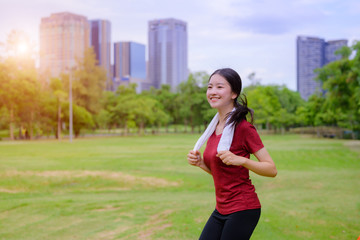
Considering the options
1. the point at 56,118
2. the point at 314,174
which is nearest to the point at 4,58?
the point at 56,118

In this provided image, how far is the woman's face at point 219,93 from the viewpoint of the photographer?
110 inches

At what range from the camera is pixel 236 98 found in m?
2.88

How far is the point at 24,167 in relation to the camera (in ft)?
54.9

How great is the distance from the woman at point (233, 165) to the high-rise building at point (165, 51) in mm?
185816

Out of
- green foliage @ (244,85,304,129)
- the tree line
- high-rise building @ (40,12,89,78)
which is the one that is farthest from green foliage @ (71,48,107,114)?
high-rise building @ (40,12,89,78)

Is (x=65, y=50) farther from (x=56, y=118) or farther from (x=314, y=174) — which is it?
(x=314, y=174)

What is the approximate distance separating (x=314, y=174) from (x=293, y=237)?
964cm

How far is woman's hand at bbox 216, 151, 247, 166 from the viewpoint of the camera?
8.23 ft

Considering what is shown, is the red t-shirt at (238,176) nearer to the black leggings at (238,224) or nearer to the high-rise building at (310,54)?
the black leggings at (238,224)

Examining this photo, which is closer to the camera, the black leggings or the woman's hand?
the woman's hand

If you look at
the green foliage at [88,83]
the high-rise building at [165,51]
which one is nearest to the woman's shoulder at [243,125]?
the green foliage at [88,83]

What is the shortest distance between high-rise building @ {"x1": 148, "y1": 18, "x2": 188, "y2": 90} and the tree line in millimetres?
107841

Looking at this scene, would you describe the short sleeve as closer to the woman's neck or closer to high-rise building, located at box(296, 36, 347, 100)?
the woman's neck

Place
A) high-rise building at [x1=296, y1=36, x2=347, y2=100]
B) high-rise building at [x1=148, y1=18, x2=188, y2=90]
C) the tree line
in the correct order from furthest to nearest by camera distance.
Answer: high-rise building at [x1=148, y1=18, x2=188, y2=90], high-rise building at [x1=296, y1=36, x2=347, y2=100], the tree line
